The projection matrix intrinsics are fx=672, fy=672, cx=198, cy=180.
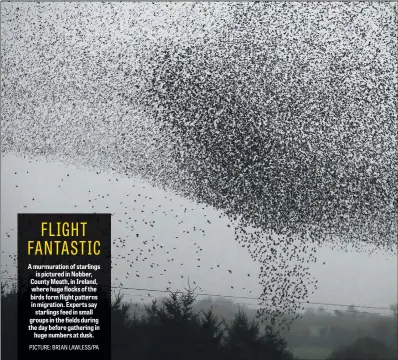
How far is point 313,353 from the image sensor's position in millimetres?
2975

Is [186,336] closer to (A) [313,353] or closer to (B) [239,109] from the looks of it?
(A) [313,353]

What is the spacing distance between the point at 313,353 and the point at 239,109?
114 centimetres

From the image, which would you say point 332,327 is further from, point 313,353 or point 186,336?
point 186,336

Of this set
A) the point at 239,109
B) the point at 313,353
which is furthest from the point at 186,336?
the point at 239,109

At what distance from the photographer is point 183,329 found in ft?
9.84

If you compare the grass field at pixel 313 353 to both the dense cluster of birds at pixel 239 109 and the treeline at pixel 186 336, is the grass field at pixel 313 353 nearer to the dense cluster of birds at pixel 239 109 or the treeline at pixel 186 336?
the treeline at pixel 186 336

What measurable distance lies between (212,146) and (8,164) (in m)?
0.95

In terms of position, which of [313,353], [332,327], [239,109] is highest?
[239,109]

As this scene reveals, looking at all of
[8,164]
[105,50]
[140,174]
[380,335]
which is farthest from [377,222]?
[8,164]

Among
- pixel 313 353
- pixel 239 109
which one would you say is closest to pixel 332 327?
pixel 313 353

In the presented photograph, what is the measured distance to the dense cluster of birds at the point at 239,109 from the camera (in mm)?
3029

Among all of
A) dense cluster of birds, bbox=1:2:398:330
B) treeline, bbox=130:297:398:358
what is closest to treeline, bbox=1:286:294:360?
treeline, bbox=130:297:398:358

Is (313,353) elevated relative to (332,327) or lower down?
lower down

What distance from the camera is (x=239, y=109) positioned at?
3064mm
